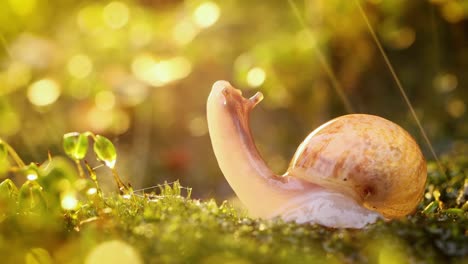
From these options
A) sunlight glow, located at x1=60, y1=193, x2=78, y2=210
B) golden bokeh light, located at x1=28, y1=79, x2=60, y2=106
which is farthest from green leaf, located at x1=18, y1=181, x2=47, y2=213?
golden bokeh light, located at x1=28, y1=79, x2=60, y2=106

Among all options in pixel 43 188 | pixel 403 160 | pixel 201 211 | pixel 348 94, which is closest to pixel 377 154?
pixel 403 160

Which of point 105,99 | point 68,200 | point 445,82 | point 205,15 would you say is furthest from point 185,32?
point 68,200

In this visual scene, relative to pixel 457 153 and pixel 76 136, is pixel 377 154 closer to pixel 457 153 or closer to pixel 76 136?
pixel 76 136

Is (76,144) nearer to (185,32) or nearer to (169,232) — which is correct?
(169,232)

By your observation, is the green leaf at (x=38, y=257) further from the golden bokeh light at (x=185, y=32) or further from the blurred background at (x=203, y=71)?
the golden bokeh light at (x=185, y=32)

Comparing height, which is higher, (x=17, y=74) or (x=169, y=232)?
(x=17, y=74)
